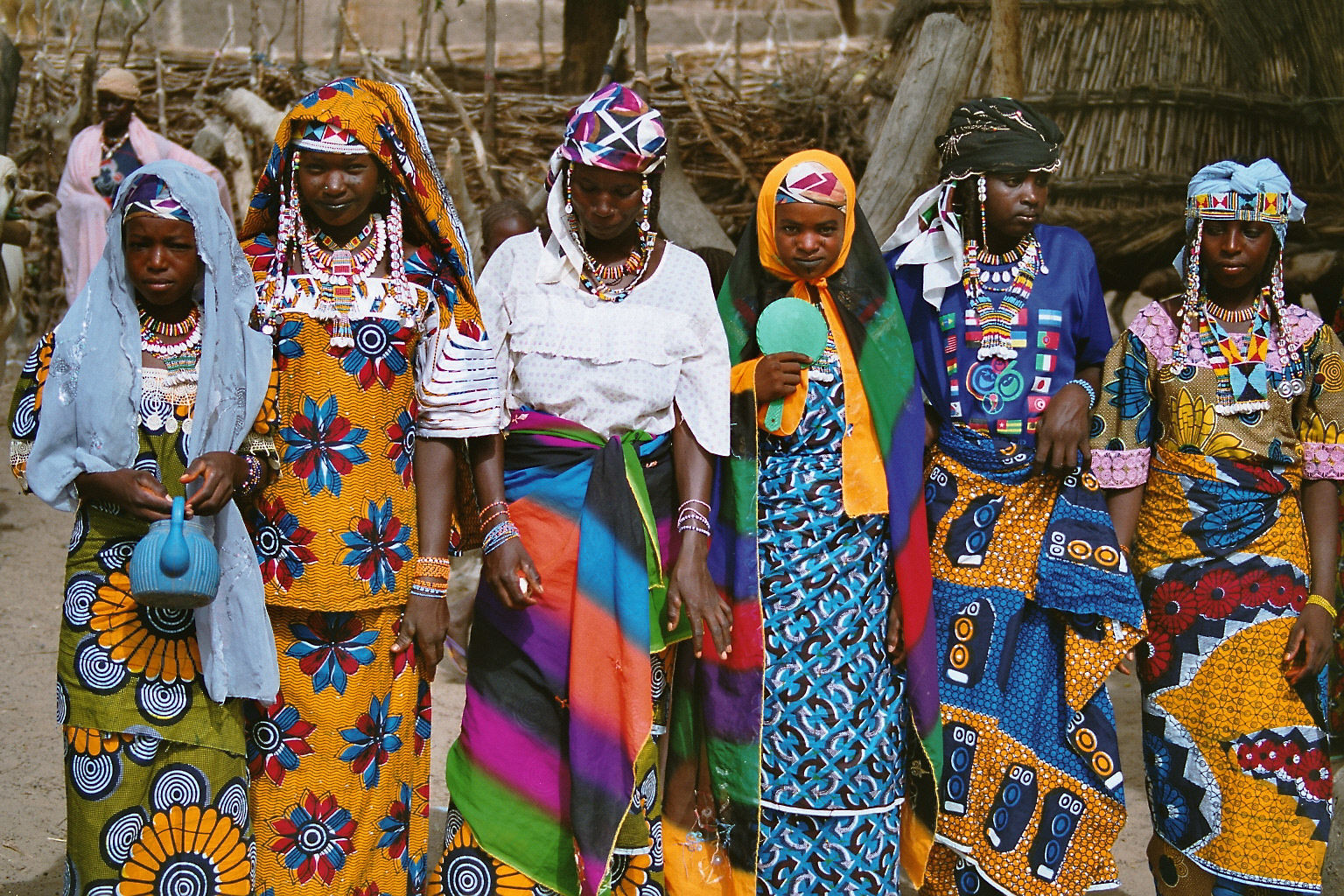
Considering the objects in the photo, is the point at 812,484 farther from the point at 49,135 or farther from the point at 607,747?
the point at 49,135

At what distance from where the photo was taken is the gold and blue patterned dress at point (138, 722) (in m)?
2.79

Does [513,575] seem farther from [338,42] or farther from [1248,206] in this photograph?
[338,42]

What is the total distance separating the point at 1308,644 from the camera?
3.31 m

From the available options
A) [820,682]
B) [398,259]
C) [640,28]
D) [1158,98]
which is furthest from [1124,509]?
[640,28]

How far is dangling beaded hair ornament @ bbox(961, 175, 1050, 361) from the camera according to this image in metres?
3.43

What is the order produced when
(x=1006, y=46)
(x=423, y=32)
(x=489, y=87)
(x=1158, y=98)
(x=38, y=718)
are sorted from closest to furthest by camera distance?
1. (x=38, y=718)
2. (x=1006, y=46)
3. (x=1158, y=98)
4. (x=489, y=87)
5. (x=423, y=32)

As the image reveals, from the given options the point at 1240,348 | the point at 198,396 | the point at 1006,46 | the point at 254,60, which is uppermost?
the point at 254,60

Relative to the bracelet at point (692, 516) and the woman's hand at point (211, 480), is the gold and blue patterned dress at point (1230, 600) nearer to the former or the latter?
the bracelet at point (692, 516)

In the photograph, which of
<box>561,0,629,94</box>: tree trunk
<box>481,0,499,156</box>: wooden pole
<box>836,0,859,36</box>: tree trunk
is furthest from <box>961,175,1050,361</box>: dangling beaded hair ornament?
<box>836,0,859,36</box>: tree trunk

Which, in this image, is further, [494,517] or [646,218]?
[646,218]

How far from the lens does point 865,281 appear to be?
11.2ft

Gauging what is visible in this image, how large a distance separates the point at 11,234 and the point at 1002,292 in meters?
4.70

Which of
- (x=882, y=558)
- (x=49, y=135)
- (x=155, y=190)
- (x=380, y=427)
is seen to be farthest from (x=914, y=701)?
(x=49, y=135)

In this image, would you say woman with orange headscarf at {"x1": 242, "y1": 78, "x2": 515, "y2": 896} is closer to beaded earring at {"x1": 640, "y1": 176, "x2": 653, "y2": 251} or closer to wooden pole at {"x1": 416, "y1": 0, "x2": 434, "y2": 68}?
beaded earring at {"x1": 640, "y1": 176, "x2": 653, "y2": 251}
